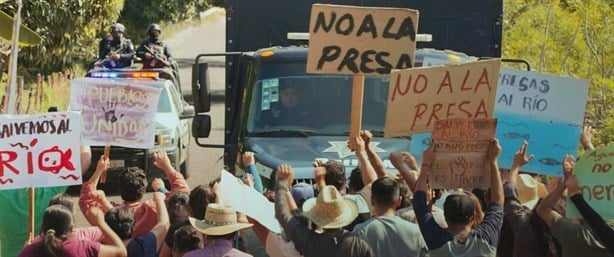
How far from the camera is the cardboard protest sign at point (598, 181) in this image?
671 cm

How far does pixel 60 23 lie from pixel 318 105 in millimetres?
14983

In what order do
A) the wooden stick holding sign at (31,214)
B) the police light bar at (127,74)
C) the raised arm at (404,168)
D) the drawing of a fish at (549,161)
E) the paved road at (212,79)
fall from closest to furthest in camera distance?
the raised arm at (404,168) → the wooden stick holding sign at (31,214) → the drawing of a fish at (549,161) → the police light bar at (127,74) → the paved road at (212,79)

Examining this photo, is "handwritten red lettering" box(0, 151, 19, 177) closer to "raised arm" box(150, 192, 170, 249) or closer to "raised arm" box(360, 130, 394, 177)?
"raised arm" box(150, 192, 170, 249)

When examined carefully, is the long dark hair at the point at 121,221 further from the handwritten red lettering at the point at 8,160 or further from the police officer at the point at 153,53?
the police officer at the point at 153,53

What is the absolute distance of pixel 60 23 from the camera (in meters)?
24.9

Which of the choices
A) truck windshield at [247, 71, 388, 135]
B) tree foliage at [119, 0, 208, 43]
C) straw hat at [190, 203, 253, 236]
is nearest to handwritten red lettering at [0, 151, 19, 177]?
straw hat at [190, 203, 253, 236]

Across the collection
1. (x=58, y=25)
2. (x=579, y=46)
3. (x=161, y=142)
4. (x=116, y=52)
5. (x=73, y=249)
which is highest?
(x=58, y=25)

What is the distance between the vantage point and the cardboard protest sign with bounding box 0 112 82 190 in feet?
25.7

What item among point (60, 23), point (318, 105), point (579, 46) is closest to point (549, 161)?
point (318, 105)

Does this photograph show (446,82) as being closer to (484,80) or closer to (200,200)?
(484,80)

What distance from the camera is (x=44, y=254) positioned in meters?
6.57

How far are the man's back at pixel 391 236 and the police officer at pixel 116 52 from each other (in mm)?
14038

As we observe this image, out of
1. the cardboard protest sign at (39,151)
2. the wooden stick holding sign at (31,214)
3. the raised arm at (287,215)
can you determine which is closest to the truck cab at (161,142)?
the cardboard protest sign at (39,151)

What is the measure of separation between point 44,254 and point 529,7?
13.0 meters
